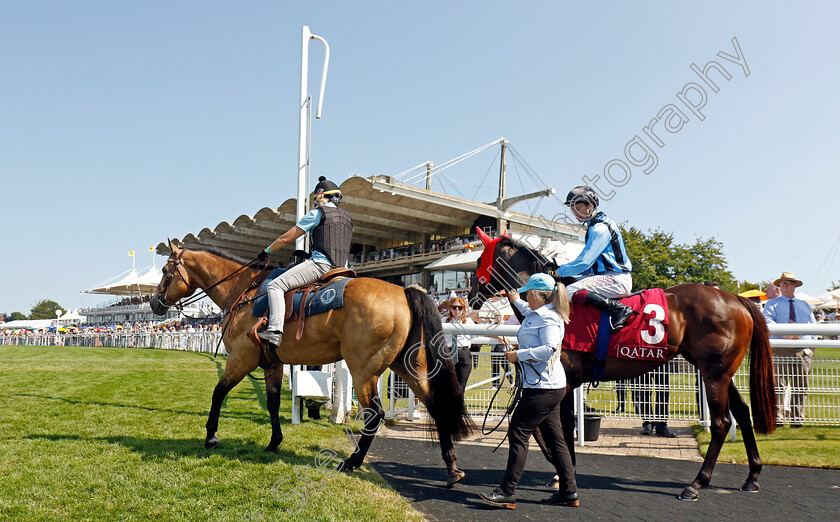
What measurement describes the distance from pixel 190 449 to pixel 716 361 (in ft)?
14.6

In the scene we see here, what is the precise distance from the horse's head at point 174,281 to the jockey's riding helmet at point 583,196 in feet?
12.9

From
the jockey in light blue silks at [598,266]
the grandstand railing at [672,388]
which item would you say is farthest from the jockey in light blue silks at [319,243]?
the jockey in light blue silks at [598,266]

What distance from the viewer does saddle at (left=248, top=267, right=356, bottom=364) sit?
15.5 ft

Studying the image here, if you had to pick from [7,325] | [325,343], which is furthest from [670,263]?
[7,325]

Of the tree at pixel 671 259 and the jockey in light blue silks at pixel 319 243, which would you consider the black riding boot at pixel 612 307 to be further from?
the tree at pixel 671 259

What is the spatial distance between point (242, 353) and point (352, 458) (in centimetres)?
137

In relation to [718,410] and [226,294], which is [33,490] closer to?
[226,294]

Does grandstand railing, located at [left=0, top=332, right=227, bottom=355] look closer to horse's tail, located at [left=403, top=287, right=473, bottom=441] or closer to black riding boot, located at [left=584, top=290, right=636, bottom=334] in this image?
horse's tail, located at [left=403, top=287, right=473, bottom=441]

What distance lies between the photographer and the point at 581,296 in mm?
4309

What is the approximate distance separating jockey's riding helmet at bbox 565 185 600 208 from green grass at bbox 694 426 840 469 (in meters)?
2.76

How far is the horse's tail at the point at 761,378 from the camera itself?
15.1ft

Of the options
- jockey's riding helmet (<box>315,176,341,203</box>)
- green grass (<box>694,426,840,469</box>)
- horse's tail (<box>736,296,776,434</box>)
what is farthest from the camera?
jockey's riding helmet (<box>315,176,341,203</box>)

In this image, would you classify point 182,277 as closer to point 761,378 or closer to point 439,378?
point 439,378

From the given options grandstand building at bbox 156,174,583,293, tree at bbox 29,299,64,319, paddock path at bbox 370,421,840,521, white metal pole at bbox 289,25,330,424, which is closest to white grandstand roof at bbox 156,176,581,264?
grandstand building at bbox 156,174,583,293
